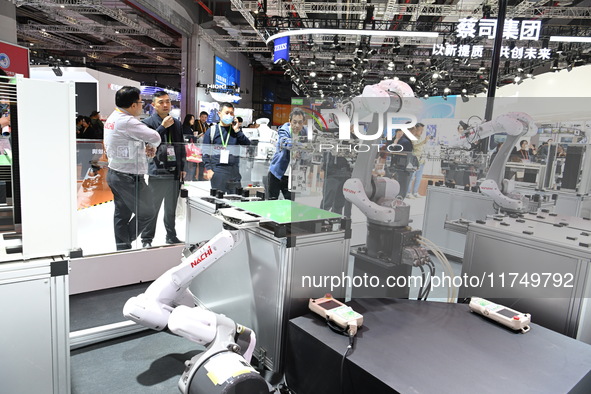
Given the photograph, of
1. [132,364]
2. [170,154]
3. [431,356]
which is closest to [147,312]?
[132,364]

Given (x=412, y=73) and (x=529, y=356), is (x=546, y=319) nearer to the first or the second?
(x=529, y=356)

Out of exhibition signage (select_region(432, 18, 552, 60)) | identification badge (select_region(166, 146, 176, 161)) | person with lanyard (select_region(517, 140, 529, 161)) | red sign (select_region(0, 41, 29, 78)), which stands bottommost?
identification badge (select_region(166, 146, 176, 161))

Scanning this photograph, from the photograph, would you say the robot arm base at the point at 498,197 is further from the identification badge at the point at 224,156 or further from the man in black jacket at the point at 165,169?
the identification badge at the point at 224,156

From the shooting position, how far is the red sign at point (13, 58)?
6.32 meters

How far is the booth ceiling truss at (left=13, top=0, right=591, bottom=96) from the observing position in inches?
335

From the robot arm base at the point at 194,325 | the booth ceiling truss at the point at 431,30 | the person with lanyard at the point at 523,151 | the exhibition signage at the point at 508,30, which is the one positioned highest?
the booth ceiling truss at the point at 431,30

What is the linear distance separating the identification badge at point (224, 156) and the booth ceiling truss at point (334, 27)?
1.81 meters

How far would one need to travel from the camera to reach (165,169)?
3510 mm

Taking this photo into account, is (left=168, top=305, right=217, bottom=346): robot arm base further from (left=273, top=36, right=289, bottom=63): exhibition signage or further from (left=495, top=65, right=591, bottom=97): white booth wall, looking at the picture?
(left=273, top=36, right=289, bottom=63): exhibition signage

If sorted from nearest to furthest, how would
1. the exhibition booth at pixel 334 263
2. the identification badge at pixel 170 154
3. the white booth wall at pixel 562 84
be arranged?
1. the exhibition booth at pixel 334 263
2. the identification badge at pixel 170 154
3. the white booth wall at pixel 562 84

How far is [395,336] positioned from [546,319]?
3.17 feet

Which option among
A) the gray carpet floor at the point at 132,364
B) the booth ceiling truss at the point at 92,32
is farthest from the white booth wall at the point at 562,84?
the booth ceiling truss at the point at 92,32

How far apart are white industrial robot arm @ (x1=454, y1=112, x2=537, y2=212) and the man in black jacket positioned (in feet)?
8.13

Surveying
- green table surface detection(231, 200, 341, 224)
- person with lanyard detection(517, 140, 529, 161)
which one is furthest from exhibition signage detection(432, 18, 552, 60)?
green table surface detection(231, 200, 341, 224)
